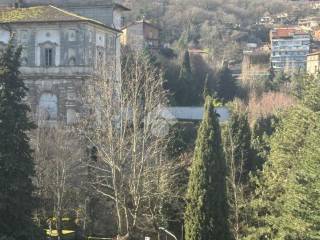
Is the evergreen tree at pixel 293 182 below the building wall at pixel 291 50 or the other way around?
below

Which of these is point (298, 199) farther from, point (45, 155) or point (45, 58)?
point (45, 58)

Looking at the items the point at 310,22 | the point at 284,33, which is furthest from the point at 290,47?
the point at 310,22

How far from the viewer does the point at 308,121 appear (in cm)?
1911

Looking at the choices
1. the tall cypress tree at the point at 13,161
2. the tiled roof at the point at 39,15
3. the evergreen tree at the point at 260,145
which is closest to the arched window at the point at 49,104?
the tiled roof at the point at 39,15

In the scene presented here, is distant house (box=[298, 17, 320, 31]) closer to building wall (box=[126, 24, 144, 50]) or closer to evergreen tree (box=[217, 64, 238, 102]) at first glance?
building wall (box=[126, 24, 144, 50])

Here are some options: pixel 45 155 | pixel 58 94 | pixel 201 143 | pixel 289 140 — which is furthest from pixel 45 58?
pixel 289 140

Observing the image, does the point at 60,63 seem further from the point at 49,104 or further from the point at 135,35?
the point at 135,35

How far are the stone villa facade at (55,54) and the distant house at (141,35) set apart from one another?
2492 centimetres

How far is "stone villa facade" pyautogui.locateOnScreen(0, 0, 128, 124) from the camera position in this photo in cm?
3341

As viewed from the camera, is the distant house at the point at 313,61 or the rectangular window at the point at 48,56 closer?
the rectangular window at the point at 48,56

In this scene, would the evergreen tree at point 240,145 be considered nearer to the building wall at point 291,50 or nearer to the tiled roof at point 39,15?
the tiled roof at point 39,15

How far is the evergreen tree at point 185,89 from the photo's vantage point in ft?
167

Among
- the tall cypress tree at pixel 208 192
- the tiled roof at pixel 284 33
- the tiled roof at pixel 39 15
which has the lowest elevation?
the tall cypress tree at pixel 208 192

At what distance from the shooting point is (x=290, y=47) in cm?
8294
